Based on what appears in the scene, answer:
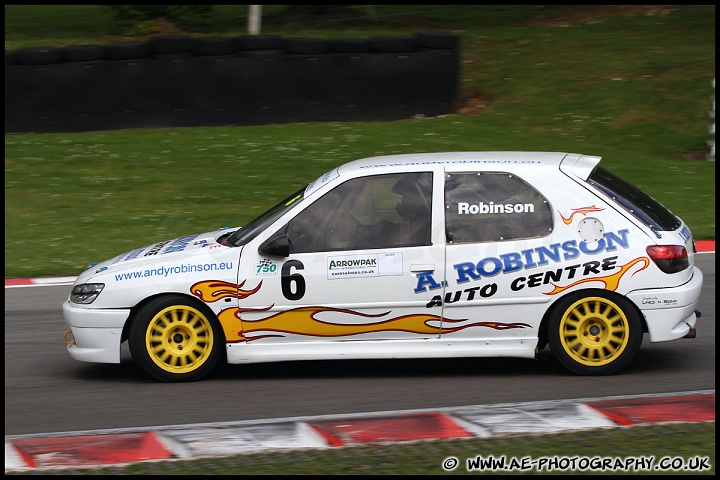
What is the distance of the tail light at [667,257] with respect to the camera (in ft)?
23.0

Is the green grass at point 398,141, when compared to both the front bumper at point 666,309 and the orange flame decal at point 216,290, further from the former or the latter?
the front bumper at point 666,309


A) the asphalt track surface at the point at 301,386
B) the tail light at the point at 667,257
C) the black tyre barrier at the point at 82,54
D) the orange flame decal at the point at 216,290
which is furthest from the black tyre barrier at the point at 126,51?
the tail light at the point at 667,257

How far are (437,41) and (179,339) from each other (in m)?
11.8

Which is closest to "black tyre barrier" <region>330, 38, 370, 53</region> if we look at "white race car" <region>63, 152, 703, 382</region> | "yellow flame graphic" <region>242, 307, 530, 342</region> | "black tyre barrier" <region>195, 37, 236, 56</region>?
"black tyre barrier" <region>195, 37, 236, 56</region>

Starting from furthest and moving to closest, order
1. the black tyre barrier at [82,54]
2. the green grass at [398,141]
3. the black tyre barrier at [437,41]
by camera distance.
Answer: the black tyre barrier at [437,41] → the black tyre barrier at [82,54] → the green grass at [398,141]

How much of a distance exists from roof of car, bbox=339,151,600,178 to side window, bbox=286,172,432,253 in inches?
5.7

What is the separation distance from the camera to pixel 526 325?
7.08 meters

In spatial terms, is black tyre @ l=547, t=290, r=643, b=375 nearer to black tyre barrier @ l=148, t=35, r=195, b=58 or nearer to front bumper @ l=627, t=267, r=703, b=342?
front bumper @ l=627, t=267, r=703, b=342

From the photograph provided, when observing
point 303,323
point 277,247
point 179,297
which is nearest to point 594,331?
point 303,323

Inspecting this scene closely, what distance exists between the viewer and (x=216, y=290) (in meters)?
7.13

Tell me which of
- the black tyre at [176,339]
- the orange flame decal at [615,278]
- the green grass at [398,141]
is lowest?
the black tyre at [176,339]

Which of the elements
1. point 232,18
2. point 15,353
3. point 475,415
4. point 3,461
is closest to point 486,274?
point 475,415

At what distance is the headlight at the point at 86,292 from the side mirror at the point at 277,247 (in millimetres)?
1161

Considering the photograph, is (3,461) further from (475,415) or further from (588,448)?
(588,448)
